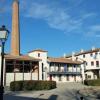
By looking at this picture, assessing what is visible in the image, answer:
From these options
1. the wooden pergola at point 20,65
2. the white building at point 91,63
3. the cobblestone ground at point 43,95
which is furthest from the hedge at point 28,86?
the white building at point 91,63

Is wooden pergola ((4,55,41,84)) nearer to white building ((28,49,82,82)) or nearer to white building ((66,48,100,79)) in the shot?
white building ((28,49,82,82))

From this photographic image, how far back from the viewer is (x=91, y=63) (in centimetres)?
8056

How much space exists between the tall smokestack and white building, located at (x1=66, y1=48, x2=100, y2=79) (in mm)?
22695

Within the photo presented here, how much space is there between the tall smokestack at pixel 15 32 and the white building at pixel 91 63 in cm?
2269

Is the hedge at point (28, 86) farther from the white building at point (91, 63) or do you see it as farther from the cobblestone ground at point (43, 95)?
the white building at point (91, 63)

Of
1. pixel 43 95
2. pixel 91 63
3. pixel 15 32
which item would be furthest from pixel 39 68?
pixel 43 95

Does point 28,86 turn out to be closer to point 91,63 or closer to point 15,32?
point 15,32

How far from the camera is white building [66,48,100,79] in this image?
3118 inches

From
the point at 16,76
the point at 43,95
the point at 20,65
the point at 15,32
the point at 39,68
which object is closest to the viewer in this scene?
the point at 43,95

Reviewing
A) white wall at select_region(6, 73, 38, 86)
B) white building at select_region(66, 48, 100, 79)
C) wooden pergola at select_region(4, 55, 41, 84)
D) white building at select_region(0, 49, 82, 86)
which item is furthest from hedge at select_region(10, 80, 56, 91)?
white building at select_region(66, 48, 100, 79)

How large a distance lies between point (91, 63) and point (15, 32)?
87.3ft

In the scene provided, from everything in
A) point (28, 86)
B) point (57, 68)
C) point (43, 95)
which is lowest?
point (43, 95)

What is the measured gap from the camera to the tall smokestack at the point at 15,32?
64.1m

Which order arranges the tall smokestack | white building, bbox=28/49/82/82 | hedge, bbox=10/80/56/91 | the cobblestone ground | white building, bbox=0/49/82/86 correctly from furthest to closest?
white building, bbox=28/49/82/82, the tall smokestack, white building, bbox=0/49/82/86, hedge, bbox=10/80/56/91, the cobblestone ground
